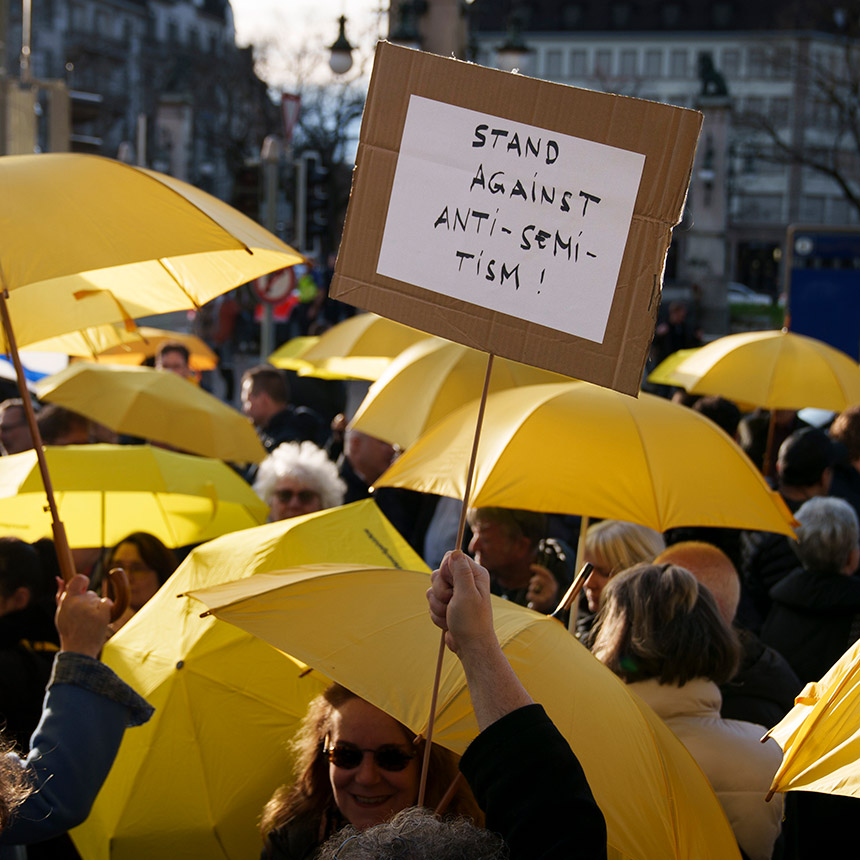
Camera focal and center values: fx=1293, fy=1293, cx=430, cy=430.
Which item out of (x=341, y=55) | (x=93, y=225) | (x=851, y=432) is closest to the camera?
(x=93, y=225)

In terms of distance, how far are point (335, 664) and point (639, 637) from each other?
0.98 m

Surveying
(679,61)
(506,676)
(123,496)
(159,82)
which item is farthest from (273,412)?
(679,61)

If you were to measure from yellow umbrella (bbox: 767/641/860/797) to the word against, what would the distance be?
2.55ft

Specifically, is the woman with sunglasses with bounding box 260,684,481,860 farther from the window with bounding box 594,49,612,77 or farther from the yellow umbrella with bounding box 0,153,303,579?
the window with bounding box 594,49,612,77

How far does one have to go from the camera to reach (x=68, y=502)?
4.96 metres

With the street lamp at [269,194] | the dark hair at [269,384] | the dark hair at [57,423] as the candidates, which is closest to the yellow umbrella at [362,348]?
the dark hair at [269,384]

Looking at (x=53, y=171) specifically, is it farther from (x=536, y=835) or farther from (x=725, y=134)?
(x=725, y=134)

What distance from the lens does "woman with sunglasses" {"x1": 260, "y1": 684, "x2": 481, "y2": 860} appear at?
2.77 meters

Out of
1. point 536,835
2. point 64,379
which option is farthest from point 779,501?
point 64,379

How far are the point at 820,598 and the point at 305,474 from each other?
2.26 metres

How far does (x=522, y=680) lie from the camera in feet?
8.24

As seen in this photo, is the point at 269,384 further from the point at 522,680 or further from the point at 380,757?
the point at 522,680

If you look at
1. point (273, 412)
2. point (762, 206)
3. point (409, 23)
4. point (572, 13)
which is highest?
point (572, 13)

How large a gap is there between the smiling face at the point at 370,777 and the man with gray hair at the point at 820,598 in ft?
7.79
